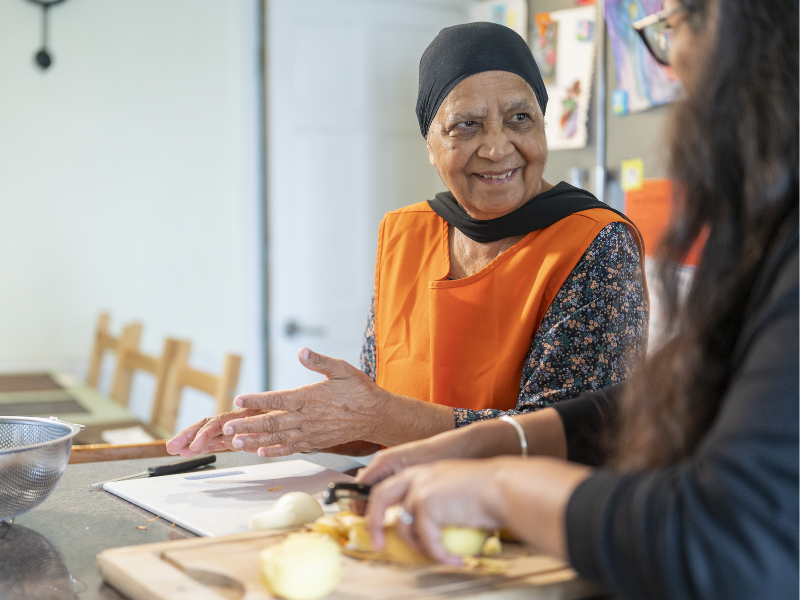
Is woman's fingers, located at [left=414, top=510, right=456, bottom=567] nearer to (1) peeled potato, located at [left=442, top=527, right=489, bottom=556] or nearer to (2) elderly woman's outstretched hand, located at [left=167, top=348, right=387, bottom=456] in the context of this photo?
(1) peeled potato, located at [left=442, top=527, right=489, bottom=556]

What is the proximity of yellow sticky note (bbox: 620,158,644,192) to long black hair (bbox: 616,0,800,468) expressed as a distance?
1.91 m

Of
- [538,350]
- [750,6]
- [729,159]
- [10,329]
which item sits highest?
[750,6]

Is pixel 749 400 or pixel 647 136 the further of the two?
pixel 647 136

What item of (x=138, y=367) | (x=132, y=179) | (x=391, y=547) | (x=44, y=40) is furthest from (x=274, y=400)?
(x=44, y=40)

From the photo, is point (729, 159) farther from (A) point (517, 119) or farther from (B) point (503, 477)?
(A) point (517, 119)

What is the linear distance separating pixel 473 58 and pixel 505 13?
1858 mm

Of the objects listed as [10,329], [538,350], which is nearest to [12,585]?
[538,350]

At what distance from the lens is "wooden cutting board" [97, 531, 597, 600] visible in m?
0.67

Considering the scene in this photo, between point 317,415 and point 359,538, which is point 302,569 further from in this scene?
point 317,415

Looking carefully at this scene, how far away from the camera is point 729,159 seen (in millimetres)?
620

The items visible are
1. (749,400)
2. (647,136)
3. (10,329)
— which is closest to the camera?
(749,400)

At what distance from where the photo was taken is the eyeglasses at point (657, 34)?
72cm

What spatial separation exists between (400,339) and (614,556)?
884 millimetres

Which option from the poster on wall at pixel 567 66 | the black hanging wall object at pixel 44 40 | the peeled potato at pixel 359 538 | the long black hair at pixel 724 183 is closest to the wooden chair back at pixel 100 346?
the black hanging wall object at pixel 44 40
